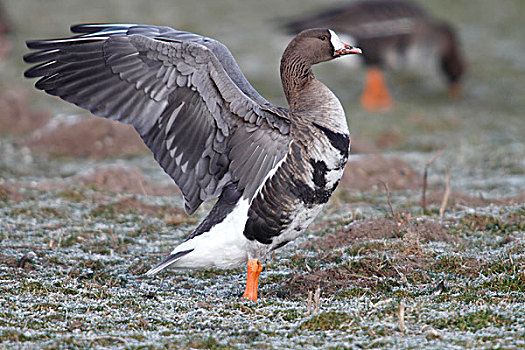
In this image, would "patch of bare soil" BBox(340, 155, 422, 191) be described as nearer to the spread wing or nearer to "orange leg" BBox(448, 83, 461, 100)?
the spread wing

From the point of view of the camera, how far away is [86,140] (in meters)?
12.2

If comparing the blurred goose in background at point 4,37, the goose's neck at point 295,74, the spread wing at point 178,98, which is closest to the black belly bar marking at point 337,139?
the spread wing at point 178,98

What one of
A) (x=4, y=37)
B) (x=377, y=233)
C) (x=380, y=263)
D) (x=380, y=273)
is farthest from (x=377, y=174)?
(x=4, y=37)

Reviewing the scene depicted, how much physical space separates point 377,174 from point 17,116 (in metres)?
7.97

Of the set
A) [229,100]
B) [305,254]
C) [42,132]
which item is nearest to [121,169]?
[42,132]

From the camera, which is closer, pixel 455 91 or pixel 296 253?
pixel 296 253

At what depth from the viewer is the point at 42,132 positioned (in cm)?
1252

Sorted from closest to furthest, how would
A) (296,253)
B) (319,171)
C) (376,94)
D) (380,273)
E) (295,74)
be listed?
(319,171), (380,273), (295,74), (296,253), (376,94)

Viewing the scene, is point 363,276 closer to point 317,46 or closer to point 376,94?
point 317,46

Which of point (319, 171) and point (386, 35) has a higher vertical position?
point (319, 171)

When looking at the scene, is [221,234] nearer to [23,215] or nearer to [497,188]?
[23,215]

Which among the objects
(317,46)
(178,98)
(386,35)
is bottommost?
(386,35)

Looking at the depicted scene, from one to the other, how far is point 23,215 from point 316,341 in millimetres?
4817

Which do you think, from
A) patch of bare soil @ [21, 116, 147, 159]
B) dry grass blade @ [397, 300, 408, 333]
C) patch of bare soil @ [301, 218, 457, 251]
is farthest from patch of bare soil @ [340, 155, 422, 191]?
dry grass blade @ [397, 300, 408, 333]
